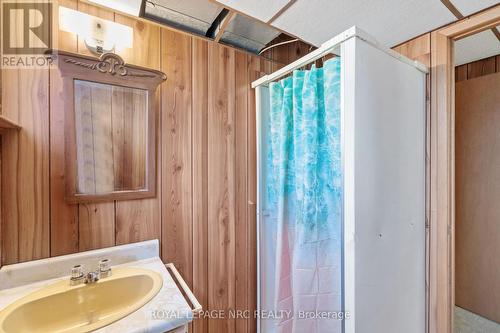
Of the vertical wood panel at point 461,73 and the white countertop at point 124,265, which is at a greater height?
the vertical wood panel at point 461,73

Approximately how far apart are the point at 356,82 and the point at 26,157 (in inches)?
56.1

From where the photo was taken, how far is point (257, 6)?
42.8 inches

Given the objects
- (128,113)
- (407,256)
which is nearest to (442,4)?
(407,256)

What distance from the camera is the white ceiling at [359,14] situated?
106cm

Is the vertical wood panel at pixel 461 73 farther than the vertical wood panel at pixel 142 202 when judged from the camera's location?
Yes

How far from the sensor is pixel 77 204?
3.43ft

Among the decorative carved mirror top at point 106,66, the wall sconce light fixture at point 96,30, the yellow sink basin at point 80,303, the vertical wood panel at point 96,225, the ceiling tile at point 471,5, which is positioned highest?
the ceiling tile at point 471,5

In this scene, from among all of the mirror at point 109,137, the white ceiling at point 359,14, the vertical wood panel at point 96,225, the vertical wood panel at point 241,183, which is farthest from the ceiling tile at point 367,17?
the vertical wood panel at point 96,225

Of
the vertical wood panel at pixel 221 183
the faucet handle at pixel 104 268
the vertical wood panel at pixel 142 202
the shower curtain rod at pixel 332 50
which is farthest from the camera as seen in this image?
the vertical wood panel at pixel 221 183

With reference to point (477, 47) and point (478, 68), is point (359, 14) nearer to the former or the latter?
point (477, 47)

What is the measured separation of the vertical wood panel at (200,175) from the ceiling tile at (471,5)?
1306mm

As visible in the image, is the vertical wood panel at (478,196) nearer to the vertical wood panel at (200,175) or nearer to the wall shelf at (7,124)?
the vertical wood panel at (200,175)

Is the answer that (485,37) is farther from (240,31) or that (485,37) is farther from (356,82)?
(240,31)

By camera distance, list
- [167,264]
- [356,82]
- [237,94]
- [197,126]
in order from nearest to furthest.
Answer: [356,82] < [167,264] < [197,126] < [237,94]
